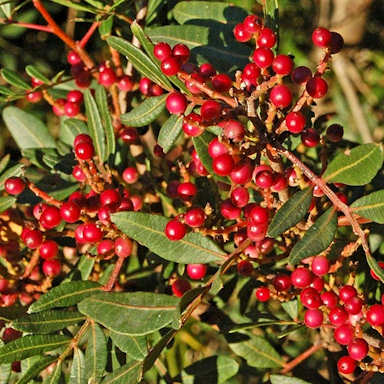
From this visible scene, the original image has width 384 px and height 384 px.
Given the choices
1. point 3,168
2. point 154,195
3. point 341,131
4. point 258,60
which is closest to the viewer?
point 258,60

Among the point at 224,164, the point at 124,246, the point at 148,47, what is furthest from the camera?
the point at 124,246

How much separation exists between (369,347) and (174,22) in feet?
2.93

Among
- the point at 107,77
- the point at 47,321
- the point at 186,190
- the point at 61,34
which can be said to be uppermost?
the point at 61,34

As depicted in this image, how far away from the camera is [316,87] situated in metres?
1.00

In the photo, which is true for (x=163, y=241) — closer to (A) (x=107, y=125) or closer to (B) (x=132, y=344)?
(B) (x=132, y=344)

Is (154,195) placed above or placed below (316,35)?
below

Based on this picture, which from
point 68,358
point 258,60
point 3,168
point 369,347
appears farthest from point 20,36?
point 369,347

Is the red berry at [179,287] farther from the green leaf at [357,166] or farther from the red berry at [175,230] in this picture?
the green leaf at [357,166]

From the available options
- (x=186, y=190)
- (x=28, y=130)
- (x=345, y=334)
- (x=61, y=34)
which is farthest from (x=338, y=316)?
(x=28, y=130)

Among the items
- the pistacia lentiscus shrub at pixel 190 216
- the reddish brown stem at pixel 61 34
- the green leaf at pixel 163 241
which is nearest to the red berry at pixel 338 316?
the pistacia lentiscus shrub at pixel 190 216

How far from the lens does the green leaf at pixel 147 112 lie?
3.90 feet

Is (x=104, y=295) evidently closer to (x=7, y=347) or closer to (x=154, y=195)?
(x=7, y=347)

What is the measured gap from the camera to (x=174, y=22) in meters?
1.53

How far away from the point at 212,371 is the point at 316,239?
0.51 meters
